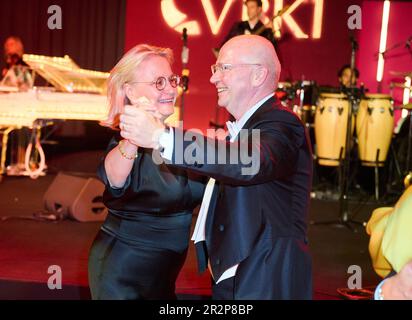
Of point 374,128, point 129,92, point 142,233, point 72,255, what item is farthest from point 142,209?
point 374,128

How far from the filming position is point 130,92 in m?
2.45

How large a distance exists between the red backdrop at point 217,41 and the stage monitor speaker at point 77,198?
Answer: 4490 millimetres

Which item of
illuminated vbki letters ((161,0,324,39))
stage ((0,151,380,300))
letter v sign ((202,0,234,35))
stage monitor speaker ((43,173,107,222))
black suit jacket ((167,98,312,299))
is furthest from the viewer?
letter v sign ((202,0,234,35))

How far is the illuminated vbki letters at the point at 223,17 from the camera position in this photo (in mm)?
9586

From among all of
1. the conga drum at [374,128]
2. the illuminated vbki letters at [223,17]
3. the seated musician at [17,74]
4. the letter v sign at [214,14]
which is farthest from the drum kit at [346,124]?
the seated musician at [17,74]

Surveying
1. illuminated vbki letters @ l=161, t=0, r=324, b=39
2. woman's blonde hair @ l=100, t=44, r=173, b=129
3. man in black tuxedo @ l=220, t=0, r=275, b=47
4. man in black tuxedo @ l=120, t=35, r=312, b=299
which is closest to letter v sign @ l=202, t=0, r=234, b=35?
illuminated vbki letters @ l=161, t=0, r=324, b=39

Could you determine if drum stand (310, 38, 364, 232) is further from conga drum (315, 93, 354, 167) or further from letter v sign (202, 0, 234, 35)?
letter v sign (202, 0, 234, 35)

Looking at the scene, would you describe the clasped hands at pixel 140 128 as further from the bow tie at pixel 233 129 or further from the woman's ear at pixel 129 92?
the woman's ear at pixel 129 92

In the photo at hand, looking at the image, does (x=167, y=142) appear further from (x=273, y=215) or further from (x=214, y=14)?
(x=214, y=14)

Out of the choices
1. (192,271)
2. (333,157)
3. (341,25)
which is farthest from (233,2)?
(192,271)

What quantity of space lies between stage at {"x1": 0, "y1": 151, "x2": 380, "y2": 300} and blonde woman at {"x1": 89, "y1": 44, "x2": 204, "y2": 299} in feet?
4.94

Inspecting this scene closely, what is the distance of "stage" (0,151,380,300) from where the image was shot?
12.9 feet

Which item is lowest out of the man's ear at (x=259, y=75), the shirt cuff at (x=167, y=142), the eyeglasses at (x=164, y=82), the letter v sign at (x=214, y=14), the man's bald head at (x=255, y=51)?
the shirt cuff at (x=167, y=142)
